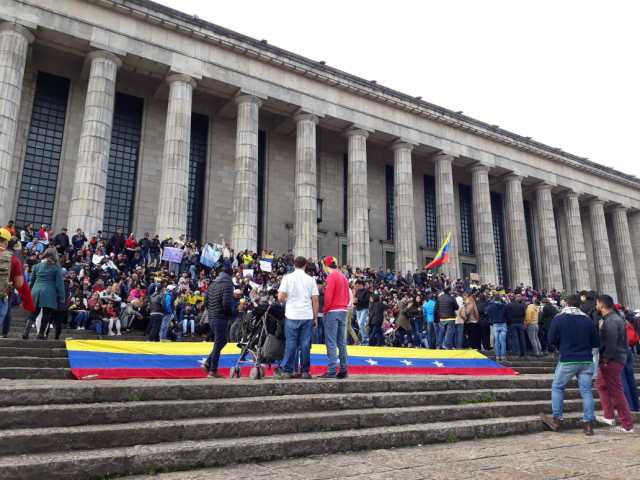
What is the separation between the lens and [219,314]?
26.7 feet

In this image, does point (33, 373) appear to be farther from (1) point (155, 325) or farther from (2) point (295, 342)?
(1) point (155, 325)

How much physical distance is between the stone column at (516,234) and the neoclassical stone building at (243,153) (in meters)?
0.11

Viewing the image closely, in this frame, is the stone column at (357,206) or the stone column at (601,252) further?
the stone column at (601,252)

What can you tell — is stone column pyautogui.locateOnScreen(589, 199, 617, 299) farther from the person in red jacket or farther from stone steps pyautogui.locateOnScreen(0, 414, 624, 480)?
stone steps pyautogui.locateOnScreen(0, 414, 624, 480)

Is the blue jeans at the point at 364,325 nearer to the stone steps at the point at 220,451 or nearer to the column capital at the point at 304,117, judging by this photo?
the stone steps at the point at 220,451

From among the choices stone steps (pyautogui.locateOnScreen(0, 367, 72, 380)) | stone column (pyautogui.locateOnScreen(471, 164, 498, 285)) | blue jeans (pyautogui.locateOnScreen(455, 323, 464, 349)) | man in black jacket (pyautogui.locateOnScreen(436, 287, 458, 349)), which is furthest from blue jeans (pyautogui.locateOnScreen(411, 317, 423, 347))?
→ stone column (pyautogui.locateOnScreen(471, 164, 498, 285))

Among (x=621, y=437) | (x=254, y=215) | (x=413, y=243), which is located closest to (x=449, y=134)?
(x=413, y=243)

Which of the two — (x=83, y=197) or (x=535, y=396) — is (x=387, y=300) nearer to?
(x=535, y=396)

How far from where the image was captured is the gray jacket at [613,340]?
24.8ft

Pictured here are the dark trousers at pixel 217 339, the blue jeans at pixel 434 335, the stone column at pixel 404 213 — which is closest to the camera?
the dark trousers at pixel 217 339

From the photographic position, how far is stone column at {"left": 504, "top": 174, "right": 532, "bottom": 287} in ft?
112

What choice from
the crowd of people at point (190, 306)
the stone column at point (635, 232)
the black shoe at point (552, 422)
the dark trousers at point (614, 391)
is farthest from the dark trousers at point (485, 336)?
the stone column at point (635, 232)

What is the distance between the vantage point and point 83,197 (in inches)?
824

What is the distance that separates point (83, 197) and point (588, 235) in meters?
39.3
